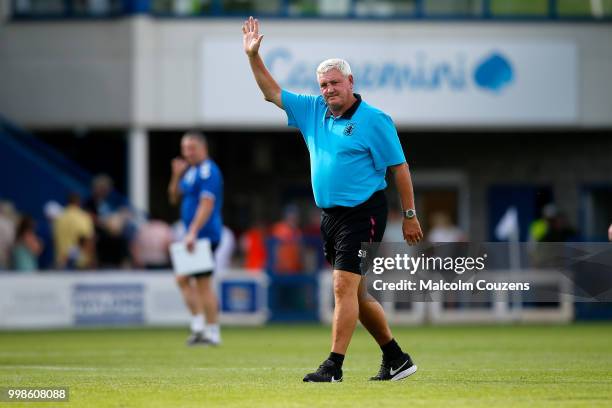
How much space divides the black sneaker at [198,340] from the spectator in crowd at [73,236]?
759 cm

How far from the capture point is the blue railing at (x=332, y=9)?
2848 centimetres

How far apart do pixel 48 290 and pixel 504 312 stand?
24.2 feet

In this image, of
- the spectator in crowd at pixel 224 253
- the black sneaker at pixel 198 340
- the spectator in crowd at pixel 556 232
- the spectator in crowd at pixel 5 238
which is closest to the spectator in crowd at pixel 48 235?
the spectator in crowd at pixel 5 238

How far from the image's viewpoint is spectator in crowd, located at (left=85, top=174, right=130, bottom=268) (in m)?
23.5

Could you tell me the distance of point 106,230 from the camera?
23656 millimetres

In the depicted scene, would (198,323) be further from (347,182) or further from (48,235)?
(48,235)

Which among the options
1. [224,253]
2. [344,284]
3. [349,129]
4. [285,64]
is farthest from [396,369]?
[285,64]

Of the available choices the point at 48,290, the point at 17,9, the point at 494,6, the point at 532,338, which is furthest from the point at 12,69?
the point at 532,338

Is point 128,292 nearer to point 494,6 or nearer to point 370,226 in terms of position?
point 494,6

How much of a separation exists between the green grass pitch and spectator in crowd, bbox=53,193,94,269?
11.9 feet

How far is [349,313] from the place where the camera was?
9.30 m

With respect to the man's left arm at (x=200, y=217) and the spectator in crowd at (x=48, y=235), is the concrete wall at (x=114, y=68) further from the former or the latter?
the man's left arm at (x=200, y=217)

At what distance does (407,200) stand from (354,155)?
45 cm

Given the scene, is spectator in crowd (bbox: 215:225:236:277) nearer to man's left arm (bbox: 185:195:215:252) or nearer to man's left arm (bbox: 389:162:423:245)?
man's left arm (bbox: 185:195:215:252)
